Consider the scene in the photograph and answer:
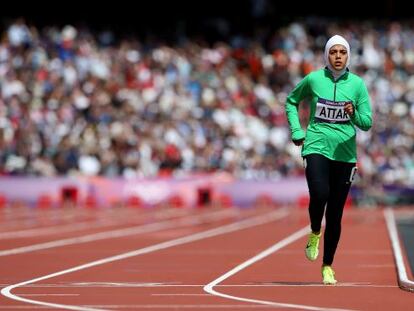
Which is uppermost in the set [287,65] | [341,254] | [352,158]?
[287,65]

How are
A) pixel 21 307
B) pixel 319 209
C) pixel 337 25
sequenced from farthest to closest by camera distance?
pixel 337 25
pixel 319 209
pixel 21 307

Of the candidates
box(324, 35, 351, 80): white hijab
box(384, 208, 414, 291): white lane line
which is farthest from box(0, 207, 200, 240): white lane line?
box(324, 35, 351, 80): white hijab

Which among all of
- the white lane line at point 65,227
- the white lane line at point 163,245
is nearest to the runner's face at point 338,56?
the white lane line at point 163,245

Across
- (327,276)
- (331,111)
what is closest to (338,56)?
(331,111)

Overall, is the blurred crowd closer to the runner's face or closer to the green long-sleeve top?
the green long-sleeve top

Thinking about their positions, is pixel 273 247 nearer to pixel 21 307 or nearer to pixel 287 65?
pixel 21 307

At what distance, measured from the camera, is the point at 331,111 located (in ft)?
36.9

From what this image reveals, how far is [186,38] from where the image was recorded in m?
38.0

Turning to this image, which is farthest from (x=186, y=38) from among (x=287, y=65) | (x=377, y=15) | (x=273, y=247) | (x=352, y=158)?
(x=352, y=158)

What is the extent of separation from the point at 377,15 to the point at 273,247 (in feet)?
79.6

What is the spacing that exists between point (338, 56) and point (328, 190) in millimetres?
1118

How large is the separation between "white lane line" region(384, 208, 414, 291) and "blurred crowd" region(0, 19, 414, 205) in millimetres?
4278

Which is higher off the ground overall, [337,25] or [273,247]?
[337,25]

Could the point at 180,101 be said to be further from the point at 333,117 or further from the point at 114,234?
the point at 333,117
